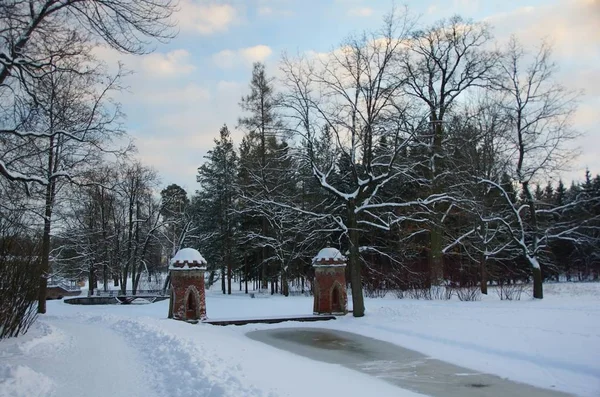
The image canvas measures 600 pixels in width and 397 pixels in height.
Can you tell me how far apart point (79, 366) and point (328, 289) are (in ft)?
38.6

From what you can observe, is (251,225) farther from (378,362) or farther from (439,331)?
(378,362)

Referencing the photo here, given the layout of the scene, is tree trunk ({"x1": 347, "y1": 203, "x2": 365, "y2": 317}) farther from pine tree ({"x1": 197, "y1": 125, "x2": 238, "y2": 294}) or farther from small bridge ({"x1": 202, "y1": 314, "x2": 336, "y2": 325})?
pine tree ({"x1": 197, "y1": 125, "x2": 238, "y2": 294})

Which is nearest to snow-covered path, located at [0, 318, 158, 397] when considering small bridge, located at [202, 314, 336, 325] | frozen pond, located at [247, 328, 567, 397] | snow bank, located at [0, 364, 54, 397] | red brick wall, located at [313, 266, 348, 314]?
snow bank, located at [0, 364, 54, 397]

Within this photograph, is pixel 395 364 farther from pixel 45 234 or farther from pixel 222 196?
pixel 222 196

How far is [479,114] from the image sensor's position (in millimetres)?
25625

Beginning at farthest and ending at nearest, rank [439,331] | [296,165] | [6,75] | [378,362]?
1. [296,165]
2. [439,331]
3. [378,362]
4. [6,75]

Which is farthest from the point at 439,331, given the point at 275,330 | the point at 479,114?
the point at 479,114

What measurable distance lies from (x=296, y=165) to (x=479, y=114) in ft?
34.4

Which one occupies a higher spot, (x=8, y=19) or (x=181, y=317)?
(x=8, y=19)

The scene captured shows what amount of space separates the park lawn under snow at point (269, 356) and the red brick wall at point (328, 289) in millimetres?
2201

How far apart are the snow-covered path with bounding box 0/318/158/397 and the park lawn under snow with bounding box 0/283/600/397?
16 mm

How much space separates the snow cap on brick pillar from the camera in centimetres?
1964

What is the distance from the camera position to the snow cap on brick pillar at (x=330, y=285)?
773 inches

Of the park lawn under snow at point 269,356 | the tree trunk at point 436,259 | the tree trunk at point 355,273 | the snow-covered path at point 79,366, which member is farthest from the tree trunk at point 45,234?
the tree trunk at point 436,259
